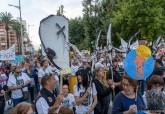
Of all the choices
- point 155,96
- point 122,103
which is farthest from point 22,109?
point 155,96

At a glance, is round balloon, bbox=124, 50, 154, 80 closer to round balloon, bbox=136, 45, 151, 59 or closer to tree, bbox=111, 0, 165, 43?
round balloon, bbox=136, 45, 151, 59

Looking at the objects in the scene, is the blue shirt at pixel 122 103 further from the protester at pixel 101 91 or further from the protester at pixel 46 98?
the protester at pixel 101 91

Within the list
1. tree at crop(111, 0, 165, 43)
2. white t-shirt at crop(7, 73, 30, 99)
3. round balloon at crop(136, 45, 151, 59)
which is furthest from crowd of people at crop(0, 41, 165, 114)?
tree at crop(111, 0, 165, 43)

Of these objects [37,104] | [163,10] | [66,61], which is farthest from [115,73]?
[163,10]

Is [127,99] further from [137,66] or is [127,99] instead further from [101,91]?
[101,91]

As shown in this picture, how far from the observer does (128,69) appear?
235 inches

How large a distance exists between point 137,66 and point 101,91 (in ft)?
9.86

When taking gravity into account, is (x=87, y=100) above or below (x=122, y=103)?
below

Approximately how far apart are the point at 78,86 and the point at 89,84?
1.67 feet

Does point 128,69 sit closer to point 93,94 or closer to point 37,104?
point 37,104

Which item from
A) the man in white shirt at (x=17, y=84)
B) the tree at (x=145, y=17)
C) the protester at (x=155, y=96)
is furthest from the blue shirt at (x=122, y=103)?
the tree at (x=145, y=17)

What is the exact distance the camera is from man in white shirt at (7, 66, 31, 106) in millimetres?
12411

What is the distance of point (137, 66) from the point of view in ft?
19.7

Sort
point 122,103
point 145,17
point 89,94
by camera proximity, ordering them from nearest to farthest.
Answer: point 122,103 < point 89,94 < point 145,17
